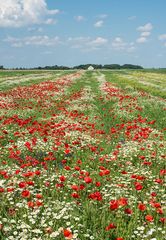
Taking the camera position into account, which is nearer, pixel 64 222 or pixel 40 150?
pixel 64 222

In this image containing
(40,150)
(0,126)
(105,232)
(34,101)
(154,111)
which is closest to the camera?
(105,232)

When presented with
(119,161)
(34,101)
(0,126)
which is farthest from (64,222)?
(34,101)

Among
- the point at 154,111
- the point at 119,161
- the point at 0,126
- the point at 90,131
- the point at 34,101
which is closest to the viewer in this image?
the point at 119,161

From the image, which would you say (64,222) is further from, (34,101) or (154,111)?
(34,101)

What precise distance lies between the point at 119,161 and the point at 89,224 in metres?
3.66

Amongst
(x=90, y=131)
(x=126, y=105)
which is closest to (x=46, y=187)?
(x=90, y=131)

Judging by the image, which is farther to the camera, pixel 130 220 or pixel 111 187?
pixel 111 187

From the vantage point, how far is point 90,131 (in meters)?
13.3

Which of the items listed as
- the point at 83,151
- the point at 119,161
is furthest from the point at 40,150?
the point at 119,161

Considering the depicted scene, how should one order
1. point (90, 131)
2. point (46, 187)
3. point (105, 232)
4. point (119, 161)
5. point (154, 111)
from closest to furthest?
point (105, 232)
point (46, 187)
point (119, 161)
point (90, 131)
point (154, 111)

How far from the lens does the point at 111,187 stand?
304 inches

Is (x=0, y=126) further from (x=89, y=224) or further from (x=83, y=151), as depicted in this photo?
(x=89, y=224)

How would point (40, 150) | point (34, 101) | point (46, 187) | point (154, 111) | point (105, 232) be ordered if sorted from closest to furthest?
point (105, 232)
point (46, 187)
point (40, 150)
point (154, 111)
point (34, 101)

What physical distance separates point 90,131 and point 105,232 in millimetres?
7597
